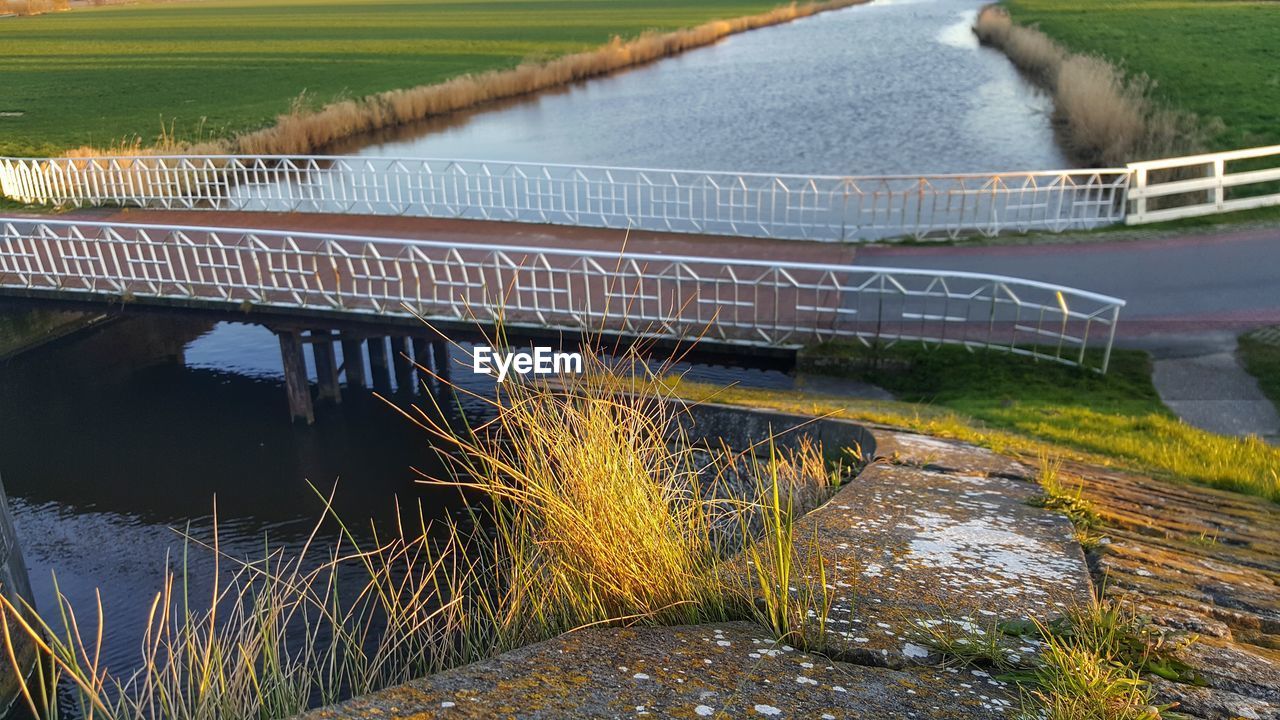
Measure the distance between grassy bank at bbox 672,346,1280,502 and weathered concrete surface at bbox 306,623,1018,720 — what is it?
11.9ft

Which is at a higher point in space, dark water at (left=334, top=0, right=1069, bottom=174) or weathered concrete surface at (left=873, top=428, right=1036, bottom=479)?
weathered concrete surface at (left=873, top=428, right=1036, bottom=479)

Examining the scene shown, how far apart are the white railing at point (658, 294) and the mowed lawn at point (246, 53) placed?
16985mm

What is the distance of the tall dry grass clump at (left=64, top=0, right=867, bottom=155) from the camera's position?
2920 centimetres

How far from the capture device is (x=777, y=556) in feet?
11.5

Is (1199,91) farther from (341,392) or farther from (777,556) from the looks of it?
(777,556)

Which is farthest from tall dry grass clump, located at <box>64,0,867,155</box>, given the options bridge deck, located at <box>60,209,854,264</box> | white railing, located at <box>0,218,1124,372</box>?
white railing, located at <box>0,218,1124,372</box>

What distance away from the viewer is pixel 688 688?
3045 mm

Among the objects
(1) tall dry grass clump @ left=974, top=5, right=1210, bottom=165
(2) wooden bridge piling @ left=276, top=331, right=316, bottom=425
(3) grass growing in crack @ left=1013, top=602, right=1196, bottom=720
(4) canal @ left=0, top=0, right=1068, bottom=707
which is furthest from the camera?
(1) tall dry grass clump @ left=974, top=5, right=1210, bottom=165

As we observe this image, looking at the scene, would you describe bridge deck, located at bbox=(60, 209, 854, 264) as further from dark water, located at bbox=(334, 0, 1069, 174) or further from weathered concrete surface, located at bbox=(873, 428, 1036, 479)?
dark water, located at bbox=(334, 0, 1069, 174)

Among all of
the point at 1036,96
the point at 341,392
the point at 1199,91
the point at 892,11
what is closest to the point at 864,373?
the point at 341,392

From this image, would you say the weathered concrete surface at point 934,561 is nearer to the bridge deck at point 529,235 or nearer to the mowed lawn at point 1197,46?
the bridge deck at point 529,235

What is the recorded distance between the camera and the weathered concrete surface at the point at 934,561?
343cm

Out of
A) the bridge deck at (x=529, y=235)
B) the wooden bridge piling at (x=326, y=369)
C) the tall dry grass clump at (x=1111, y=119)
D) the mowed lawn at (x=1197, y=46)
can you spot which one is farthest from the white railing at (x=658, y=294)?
the mowed lawn at (x=1197, y=46)

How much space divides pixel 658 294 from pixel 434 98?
27.8m
